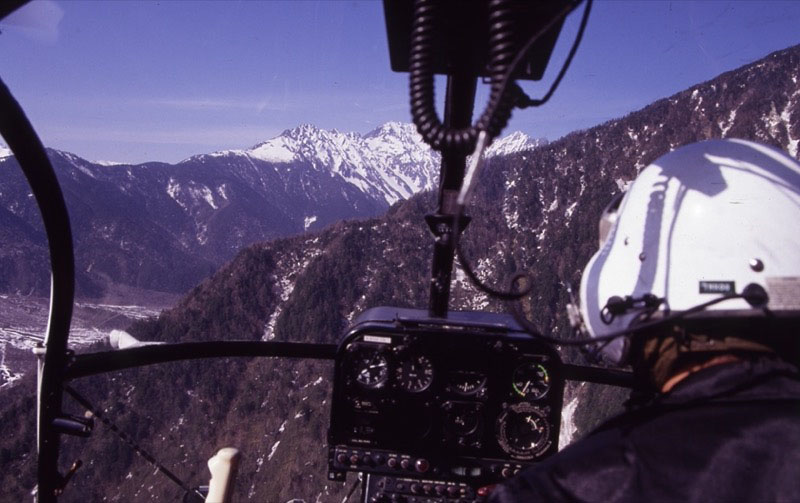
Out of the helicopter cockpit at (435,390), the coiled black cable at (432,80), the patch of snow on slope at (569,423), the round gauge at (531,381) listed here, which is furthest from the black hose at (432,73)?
the patch of snow on slope at (569,423)

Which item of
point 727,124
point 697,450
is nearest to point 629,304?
point 697,450

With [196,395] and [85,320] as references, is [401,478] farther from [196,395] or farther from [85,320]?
[85,320]

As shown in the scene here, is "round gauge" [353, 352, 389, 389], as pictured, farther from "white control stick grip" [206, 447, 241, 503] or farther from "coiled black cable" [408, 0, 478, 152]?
"coiled black cable" [408, 0, 478, 152]

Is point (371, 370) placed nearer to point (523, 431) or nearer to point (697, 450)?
point (523, 431)

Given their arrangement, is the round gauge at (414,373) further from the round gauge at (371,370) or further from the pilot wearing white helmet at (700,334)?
the pilot wearing white helmet at (700,334)

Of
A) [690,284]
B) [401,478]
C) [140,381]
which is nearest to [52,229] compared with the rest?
[401,478]

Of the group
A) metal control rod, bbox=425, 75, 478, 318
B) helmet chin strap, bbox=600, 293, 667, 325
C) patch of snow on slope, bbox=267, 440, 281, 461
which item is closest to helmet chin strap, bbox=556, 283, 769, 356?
helmet chin strap, bbox=600, 293, 667, 325
